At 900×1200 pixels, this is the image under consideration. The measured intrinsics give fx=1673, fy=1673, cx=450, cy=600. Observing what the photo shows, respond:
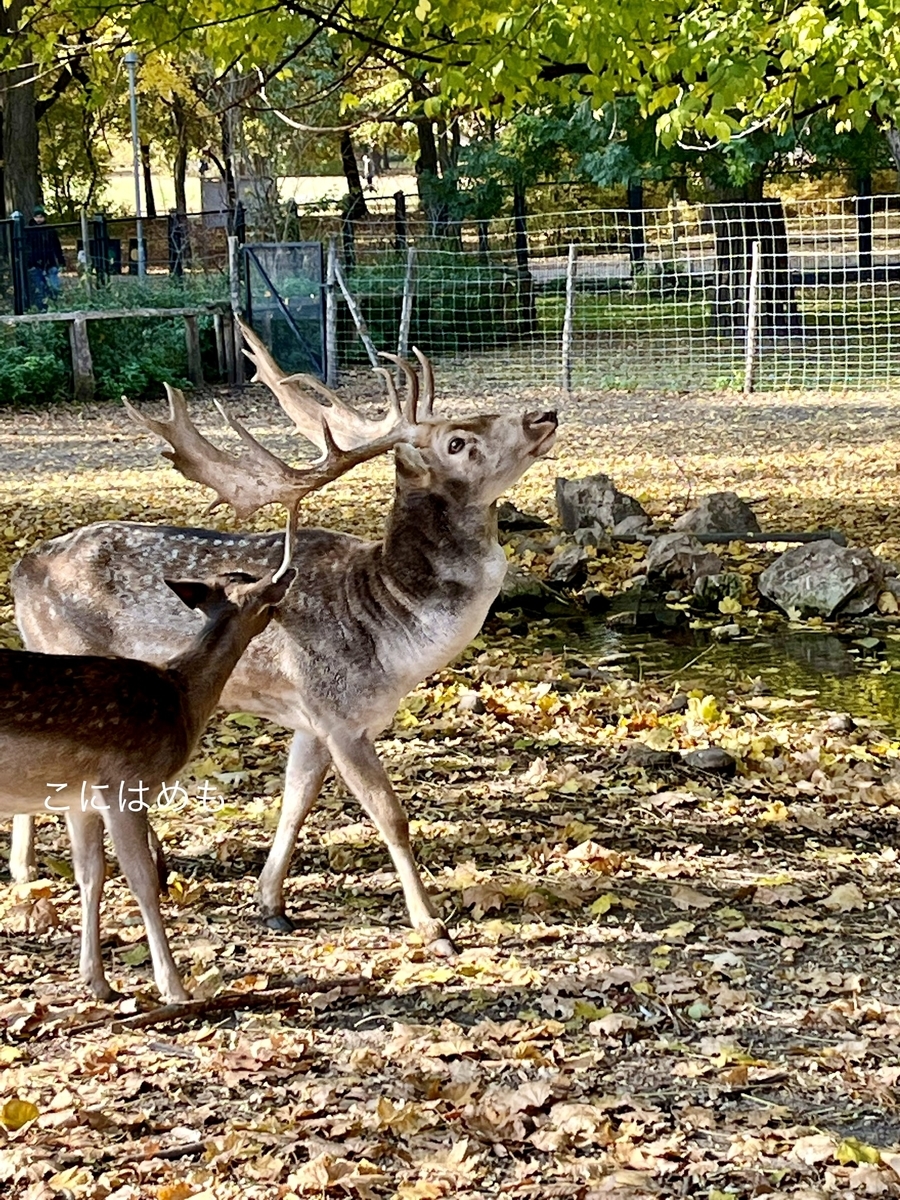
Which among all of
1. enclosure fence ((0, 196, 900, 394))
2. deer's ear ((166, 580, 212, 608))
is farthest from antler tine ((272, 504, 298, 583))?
enclosure fence ((0, 196, 900, 394))

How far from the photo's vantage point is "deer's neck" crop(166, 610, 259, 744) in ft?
15.9

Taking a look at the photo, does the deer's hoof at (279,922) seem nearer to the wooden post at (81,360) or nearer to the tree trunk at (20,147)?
the wooden post at (81,360)

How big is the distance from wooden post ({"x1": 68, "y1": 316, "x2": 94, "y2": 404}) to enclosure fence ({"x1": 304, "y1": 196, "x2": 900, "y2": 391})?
3.60m

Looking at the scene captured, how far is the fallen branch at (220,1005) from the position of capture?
458cm

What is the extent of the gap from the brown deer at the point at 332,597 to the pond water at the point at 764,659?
10.3 feet

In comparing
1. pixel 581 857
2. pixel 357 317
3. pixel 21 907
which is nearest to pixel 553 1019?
pixel 581 857

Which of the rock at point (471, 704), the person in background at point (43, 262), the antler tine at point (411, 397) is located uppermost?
the person in background at point (43, 262)

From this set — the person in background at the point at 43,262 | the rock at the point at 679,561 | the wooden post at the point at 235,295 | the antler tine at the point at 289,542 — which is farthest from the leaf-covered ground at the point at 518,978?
the person in background at the point at 43,262

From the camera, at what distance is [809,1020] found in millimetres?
4668

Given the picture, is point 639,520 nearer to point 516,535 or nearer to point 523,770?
point 516,535

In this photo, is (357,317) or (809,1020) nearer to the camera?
(809,1020)

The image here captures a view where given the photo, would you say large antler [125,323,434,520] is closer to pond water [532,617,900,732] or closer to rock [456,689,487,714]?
rock [456,689,487,714]

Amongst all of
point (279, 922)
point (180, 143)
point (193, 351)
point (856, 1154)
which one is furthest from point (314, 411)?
point (180, 143)

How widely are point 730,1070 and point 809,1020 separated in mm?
444
